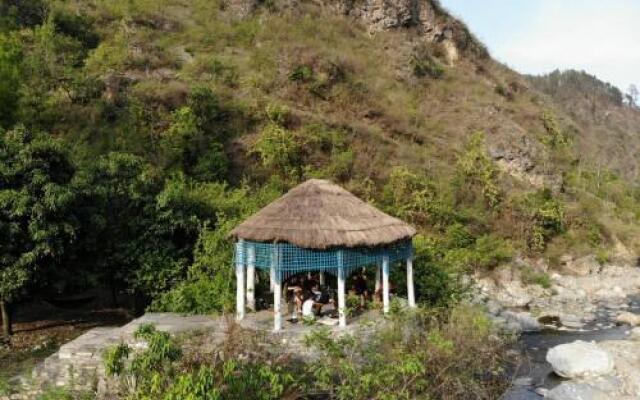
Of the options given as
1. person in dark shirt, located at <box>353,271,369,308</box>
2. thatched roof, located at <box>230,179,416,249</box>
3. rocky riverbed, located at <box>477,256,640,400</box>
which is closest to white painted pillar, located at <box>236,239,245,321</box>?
thatched roof, located at <box>230,179,416,249</box>

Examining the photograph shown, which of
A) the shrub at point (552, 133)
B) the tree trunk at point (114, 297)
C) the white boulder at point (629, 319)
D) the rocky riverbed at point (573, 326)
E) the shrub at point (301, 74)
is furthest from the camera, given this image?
the shrub at point (552, 133)

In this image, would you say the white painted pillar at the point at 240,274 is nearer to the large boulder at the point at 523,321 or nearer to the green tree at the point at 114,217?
the green tree at the point at 114,217

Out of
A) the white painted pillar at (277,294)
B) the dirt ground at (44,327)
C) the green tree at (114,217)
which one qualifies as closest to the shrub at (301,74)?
the green tree at (114,217)

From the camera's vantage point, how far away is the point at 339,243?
10906 millimetres

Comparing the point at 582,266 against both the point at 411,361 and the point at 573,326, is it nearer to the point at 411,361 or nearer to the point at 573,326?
the point at 573,326

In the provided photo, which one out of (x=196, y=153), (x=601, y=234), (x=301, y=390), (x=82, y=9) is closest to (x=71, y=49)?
(x=82, y=9)

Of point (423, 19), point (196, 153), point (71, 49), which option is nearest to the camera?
point (196, 153)

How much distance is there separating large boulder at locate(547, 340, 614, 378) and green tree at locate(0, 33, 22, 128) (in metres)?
19.2

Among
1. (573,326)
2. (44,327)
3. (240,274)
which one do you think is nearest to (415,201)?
(573,326)

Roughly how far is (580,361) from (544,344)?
335 cm

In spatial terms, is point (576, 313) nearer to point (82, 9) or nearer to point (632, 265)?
point (632, 265)

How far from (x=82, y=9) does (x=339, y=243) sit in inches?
1163

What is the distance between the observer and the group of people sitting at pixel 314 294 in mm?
11804

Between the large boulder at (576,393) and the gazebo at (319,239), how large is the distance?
3.85 metres
